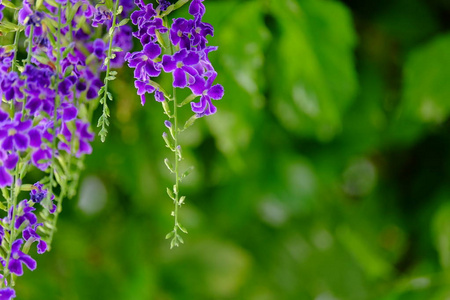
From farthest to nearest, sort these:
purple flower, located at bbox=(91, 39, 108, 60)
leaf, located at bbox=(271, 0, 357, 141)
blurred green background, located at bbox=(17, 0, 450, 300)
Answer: blurred green background, located at bbox=(17, 0, 450, 300), leaf, located at bbox=(271, 0, 357, 141), purple flower, located at bbox=(91, 39, 108, 60)

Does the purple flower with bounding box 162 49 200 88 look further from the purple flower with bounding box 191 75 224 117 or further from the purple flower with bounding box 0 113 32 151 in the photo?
the purple flower with bounding box 0 113 32 151

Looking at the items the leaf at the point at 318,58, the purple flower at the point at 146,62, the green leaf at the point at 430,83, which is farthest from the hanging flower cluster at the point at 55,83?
the green leaf at the point at 430,83

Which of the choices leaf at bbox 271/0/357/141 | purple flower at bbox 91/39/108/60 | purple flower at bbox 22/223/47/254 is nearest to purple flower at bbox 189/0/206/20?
purple flower at bbox 91/39/108/60

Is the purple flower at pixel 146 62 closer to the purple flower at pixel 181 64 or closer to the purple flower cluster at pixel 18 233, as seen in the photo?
the purple flower at pixel 181 64

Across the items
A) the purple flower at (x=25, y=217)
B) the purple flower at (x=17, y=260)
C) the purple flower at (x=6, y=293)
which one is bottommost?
the purple flower at (x=6, y=293)

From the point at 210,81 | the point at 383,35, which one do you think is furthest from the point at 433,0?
the point at 210,81

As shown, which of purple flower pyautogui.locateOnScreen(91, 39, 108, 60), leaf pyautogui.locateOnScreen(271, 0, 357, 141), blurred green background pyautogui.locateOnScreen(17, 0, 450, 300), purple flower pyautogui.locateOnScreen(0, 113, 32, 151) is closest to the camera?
purple flower pyautogui.locateOnScreen(0, 113, 32, 151)

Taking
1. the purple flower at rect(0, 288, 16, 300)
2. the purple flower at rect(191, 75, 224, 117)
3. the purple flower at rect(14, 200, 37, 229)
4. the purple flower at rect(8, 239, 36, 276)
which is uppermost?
the purple flower at rect(191, 75, 224, 117)
